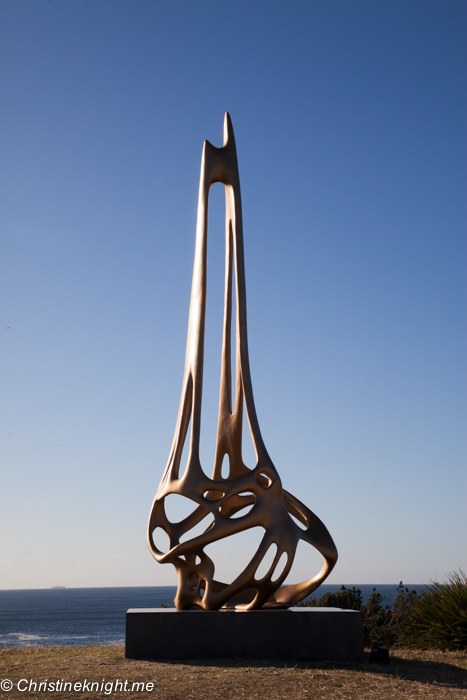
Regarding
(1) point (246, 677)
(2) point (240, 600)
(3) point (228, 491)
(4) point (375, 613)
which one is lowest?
(1) point (246, 677)

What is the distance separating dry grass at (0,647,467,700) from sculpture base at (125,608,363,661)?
15.9 inches

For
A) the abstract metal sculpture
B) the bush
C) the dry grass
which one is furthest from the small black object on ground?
the bush

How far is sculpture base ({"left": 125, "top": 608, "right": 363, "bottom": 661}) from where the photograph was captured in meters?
9.33

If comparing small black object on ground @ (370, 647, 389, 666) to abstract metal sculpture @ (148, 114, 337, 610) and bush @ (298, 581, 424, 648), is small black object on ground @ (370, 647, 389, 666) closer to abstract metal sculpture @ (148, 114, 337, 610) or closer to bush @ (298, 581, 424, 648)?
abstract metal sculpture @ (148, 114, 337, 610)

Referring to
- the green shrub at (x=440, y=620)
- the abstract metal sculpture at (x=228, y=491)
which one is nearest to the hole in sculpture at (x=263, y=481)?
the abstract metal sculpture at (x=228, y=491)

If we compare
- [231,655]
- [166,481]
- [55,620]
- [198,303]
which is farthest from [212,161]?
[55,620]

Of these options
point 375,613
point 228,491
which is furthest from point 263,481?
point 375,613

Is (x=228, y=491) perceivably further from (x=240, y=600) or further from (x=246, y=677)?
(x=246, y=677)

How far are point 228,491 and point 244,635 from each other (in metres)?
2.17

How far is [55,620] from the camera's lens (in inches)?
3300

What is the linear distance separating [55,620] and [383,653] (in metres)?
83.9

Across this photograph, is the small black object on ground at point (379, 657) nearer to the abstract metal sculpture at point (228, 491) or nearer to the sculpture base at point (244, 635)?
the sculpture base at point (244, 635)

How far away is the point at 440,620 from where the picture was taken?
12.4 metres

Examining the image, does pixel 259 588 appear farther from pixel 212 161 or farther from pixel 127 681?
pixel 212 161
